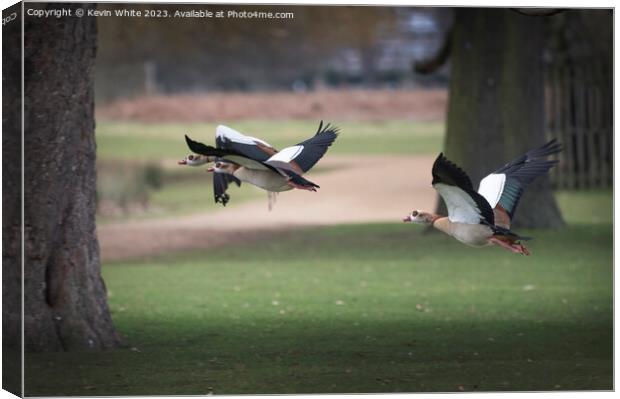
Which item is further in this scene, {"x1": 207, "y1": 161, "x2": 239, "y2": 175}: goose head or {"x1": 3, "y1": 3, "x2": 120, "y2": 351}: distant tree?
{"x1": 3, "y1": 3, "x2": 120, "y2": 351}: distant tree

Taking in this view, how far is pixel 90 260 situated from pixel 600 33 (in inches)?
413


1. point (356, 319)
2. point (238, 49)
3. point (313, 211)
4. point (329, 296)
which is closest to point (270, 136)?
point (313, 211)

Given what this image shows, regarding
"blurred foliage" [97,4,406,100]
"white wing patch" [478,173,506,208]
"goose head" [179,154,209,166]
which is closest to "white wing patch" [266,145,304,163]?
"goose head" [179,154,209,166]

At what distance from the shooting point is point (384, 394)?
6633 millimetres

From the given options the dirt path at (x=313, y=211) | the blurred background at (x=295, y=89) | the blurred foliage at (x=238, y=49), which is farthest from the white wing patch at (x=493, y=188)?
the blurred background at (x=295, y=89)

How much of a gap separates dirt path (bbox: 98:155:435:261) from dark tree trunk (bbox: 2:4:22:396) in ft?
15.7

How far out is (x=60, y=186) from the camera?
21.7ft

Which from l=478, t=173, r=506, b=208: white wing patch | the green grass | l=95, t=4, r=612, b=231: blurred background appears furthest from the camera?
the green grass

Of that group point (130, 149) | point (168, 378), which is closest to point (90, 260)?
point (168, 378)

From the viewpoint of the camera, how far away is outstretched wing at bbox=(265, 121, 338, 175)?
485cm

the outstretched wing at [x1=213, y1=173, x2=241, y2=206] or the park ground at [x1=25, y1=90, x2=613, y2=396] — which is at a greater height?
the outstretched wing at [x1=213, y1=173, x2=241, y2=206]

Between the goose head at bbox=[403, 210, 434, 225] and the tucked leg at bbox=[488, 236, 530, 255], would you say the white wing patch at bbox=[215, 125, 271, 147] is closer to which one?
the goose head at bbox=[403, 210, 434, 225]

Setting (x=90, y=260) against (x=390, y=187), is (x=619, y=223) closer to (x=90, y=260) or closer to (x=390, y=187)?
(x=90, y=260)

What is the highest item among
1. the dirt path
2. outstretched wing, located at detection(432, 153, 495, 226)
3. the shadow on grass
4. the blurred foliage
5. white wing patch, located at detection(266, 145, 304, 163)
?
the blurred foliage
